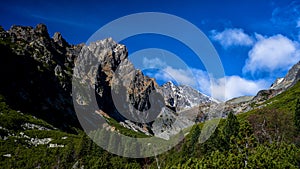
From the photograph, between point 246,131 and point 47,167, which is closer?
point 246,131

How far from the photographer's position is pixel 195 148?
102375 millimetres

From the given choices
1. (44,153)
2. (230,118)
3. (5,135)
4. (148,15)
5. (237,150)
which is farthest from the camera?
(5,135)

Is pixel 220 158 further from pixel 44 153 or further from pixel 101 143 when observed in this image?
pixel 44 153

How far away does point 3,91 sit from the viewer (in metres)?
187

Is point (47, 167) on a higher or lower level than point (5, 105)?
lower

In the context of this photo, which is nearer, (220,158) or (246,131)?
(220,158)

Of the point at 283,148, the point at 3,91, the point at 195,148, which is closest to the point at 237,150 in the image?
the point at 283,148

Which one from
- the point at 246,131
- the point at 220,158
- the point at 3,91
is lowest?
the point at 220,158

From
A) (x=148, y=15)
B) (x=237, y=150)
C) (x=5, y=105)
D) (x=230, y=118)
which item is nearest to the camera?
(x=237, y=150)

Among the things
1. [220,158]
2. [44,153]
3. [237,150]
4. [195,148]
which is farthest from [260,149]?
[44,153]

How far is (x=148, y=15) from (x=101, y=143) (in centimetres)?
7311

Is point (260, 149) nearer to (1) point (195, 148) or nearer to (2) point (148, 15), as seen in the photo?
(2) point (148, 15)

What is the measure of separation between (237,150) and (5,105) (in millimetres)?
154004

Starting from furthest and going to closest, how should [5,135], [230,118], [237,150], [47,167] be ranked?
[5,135], [47,167], [230,118], [237,150]
